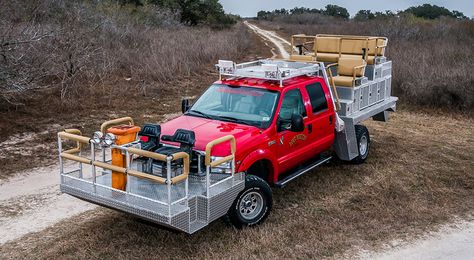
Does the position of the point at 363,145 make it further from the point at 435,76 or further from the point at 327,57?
the point at 435,76

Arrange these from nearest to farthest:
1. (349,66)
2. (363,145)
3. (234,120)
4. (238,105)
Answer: (234,120) → (238,105) → (349,66) → (363,145)

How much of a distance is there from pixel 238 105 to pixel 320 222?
2.04 meters

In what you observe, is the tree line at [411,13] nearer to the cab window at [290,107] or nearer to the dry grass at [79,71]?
the dry grass at [79,71]

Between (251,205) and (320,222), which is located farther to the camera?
(320,222)

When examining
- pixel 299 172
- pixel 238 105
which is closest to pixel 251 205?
pixel 299 172

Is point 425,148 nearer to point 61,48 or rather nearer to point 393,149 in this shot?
point 393,149

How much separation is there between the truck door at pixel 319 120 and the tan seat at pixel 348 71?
877 millimetres

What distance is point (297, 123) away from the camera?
23.6 ft

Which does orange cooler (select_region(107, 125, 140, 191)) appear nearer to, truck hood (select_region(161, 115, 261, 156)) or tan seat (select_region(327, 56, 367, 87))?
truck hood (select_region(161, 115, 261, 156))

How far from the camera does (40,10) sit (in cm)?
1895


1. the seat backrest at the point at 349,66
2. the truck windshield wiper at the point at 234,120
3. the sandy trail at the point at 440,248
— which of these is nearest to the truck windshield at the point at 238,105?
the truck windshield wiper at the point at 234,120

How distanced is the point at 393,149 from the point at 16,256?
7.43 meters

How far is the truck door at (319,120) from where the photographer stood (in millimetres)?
8055

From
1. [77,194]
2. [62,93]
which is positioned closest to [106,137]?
[77,194]
